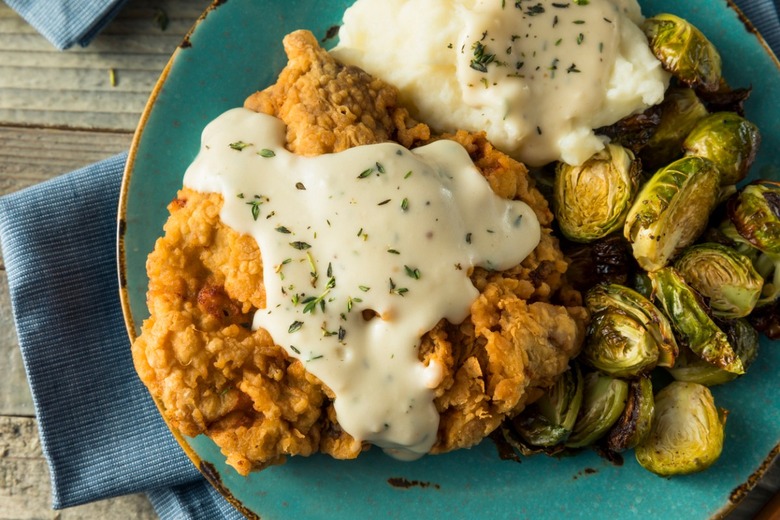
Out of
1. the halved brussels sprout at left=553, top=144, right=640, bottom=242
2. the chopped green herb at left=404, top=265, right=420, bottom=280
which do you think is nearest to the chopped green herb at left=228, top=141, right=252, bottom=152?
the chopped green herb at left=404, top=265, right=420, bottom=280

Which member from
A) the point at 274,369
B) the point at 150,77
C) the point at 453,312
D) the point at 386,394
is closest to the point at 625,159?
the point at 453,312

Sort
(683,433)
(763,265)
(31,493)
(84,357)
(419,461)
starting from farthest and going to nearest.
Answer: (31,493) → (84,357) → (419,461) → (763,265) → (683,433)

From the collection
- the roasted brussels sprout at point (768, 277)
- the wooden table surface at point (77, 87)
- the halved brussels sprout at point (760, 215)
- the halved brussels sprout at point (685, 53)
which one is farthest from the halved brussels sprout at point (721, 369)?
the wooden table surface at point (77, 87)

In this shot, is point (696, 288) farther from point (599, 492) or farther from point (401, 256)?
point (401, 256)

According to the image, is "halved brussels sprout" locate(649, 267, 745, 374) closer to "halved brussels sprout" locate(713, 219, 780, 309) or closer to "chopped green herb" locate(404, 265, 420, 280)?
"halved brussels sprout" locate(713, 219, 780, 309)

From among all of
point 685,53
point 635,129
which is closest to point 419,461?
point 635,129

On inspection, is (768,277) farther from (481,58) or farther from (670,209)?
(481,58)
